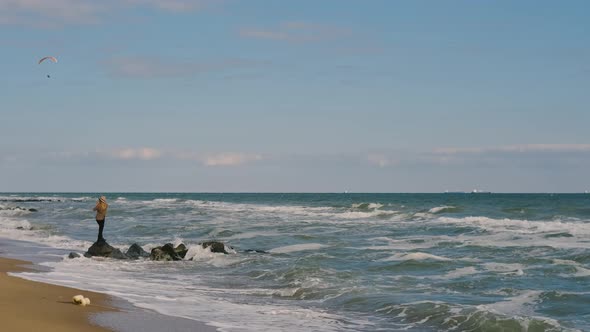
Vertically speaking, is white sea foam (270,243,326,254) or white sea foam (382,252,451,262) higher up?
white sea foam (382,252,451,262)

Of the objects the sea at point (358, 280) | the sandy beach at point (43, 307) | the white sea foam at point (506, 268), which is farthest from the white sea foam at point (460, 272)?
the sandy beach at point (43, 307)

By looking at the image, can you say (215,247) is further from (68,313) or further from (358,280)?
(68,313)

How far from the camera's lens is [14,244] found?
2541 cm

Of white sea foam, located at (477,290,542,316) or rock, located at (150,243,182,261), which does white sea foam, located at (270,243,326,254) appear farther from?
white sea foam, located at (477,290,542,316)

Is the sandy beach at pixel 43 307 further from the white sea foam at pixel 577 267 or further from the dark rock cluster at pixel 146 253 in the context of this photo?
the white sea foam at pixel 577 267

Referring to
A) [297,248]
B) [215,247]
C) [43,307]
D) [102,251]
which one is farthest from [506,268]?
[43,307]

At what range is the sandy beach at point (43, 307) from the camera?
874 centimetres

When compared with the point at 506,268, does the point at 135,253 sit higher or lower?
lower

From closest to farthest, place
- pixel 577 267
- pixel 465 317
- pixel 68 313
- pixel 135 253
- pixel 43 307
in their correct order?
pixel 68 313 < pixel 43 307 < pixel 465 317 < pixel 577 267 < pixel 135 253

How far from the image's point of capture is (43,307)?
33.3 feet

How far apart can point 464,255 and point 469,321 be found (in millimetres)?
9706

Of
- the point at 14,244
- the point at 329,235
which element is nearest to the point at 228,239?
the point at 329,235

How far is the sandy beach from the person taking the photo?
8.74 meters

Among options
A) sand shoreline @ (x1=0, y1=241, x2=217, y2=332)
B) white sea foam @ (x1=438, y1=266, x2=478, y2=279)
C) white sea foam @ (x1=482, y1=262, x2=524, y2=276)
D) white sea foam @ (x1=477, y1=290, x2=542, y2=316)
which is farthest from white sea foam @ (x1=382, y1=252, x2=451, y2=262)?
sand shoreline @ (x1=0, y1=241, x2=217, y2=332)
